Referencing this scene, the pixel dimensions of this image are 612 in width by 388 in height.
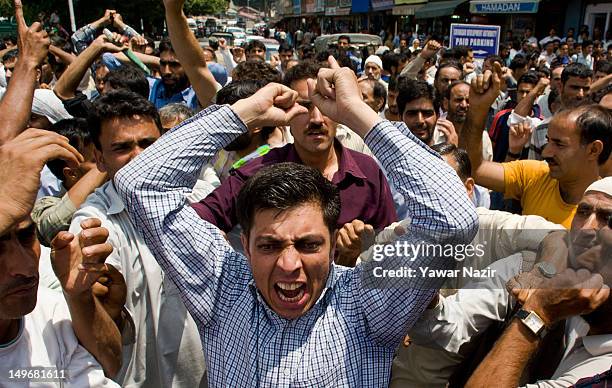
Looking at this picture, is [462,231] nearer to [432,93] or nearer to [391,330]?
[391,330]

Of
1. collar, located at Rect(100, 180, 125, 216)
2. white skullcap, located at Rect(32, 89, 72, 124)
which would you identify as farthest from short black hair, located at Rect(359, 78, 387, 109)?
collar, located at Rect(100, 180, 125, 216)

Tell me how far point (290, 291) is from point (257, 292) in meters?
0.16

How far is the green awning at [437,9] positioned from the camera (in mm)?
23688

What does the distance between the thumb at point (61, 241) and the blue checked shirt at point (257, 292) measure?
0.20 metres

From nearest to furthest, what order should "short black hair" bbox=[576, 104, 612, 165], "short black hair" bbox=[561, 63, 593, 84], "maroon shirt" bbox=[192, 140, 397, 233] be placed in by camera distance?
"maroon shirt" bbox=[192, 140, 397, 233], "short black hair" bbox=[576, 104, 612, 165], "short black hair" bbox=[561, 63, 593, 84]

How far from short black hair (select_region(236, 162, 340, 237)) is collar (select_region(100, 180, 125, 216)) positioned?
593mm

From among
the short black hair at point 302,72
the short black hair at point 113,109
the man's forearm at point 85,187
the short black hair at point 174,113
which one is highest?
the short black hair at point 302,72

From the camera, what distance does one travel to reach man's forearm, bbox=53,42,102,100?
398cm

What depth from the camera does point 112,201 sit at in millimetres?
2023

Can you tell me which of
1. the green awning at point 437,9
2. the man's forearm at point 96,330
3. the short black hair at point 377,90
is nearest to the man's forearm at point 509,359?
the man's forearm at point 96,330

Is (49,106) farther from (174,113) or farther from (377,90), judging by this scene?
(377,90)

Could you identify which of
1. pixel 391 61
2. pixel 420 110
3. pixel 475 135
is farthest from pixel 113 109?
pixel 391 61

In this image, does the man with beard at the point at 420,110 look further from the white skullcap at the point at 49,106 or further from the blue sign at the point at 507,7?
the blue sign at the point at 507,7

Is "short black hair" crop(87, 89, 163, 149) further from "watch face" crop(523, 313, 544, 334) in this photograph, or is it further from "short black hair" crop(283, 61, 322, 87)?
"watch face" crop(523, 313, 544, 334)
